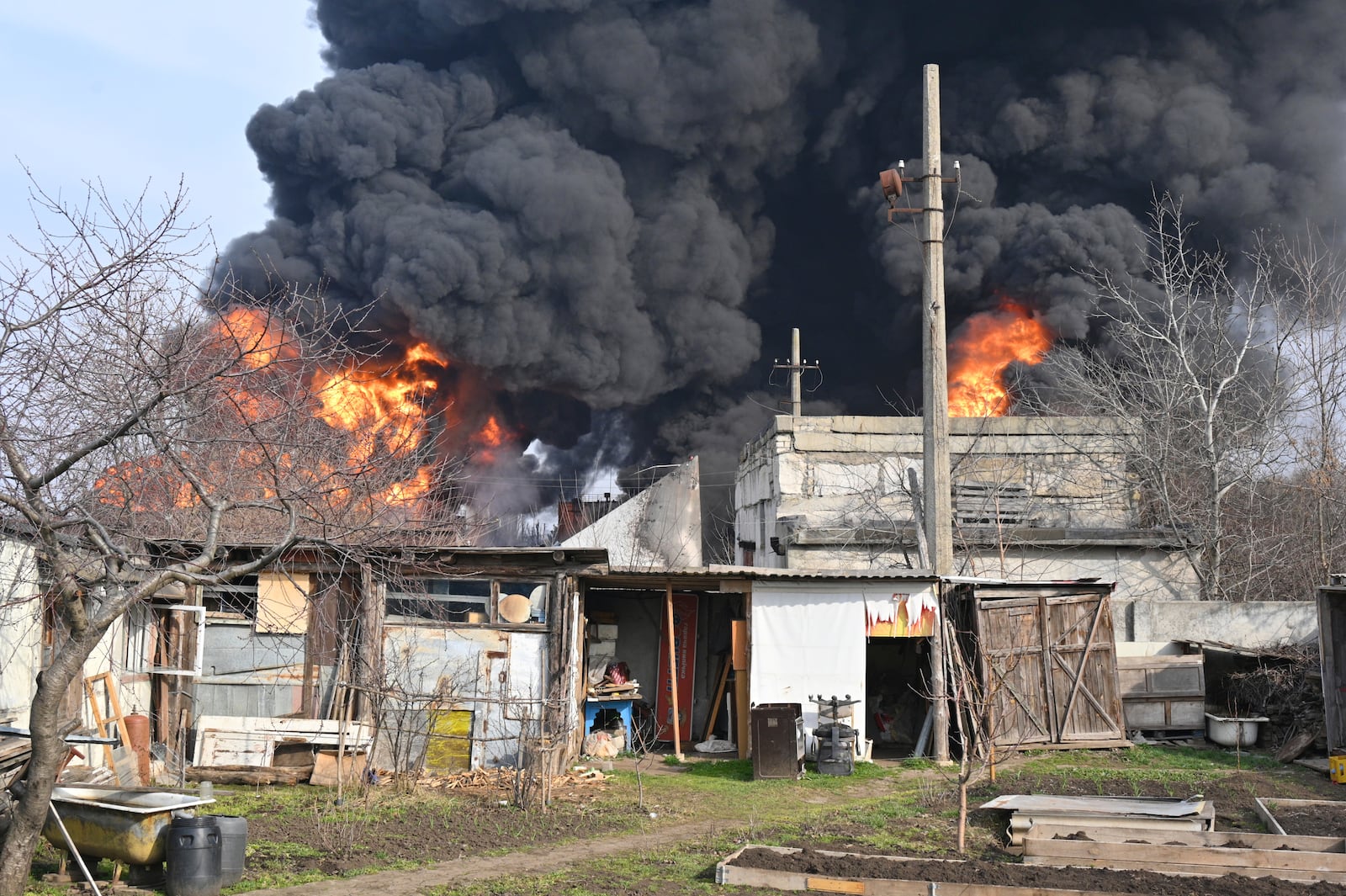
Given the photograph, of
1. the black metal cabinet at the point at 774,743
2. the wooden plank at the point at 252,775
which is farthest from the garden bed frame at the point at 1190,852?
the wooden plank at the point at 252,775

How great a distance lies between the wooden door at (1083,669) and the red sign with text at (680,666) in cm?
607

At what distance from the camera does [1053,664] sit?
56.9ft

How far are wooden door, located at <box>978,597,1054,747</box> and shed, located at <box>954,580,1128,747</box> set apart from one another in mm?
13

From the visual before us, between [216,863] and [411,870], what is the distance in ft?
5.89

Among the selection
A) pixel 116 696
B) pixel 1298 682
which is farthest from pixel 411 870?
pixel 1298 682

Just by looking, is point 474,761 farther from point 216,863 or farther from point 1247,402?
point 1247,402

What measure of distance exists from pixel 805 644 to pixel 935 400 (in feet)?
14.2

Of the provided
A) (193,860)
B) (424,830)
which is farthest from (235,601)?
(193,860)

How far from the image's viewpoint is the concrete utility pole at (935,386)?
17.0 meters

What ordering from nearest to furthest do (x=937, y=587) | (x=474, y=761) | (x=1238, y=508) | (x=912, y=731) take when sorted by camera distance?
(x=474, y=761)
(x=937, y=587)
(x=912, y=731)
(x=1238, y=508)

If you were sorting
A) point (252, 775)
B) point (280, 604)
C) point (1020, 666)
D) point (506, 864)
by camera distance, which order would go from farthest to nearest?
1. point (1020, 666)
2. point (280, 604)
3. point (252, 775)
4. point (506, 864)

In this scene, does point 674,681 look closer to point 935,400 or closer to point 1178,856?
point 935,400

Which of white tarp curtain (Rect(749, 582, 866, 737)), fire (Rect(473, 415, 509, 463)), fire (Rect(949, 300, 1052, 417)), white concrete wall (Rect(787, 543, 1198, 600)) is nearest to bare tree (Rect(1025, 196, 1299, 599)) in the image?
white concrete wall (Rect(787, 543, 1198, 600))

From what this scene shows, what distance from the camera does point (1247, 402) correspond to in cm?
2594
